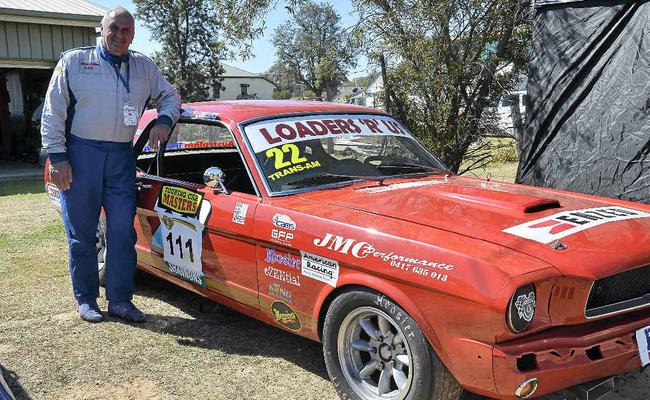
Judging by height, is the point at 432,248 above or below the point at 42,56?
below

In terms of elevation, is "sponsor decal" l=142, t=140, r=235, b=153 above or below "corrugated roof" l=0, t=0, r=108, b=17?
below

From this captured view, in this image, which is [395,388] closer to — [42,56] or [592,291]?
[592,291]

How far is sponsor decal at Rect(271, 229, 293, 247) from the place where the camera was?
307cm

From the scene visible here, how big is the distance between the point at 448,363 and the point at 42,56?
41.3 ft

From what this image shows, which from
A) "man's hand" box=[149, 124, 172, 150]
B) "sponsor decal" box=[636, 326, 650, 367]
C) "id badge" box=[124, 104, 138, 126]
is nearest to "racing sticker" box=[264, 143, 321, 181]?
"man's hand" box=[149, 124, 172, 150]

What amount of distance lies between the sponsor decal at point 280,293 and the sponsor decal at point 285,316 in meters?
0.03

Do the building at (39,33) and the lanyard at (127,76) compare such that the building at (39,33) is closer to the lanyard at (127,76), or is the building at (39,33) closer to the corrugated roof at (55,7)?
the corrugated roof at (55,7)

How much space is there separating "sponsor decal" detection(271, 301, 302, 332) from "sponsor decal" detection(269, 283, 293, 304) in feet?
0.11

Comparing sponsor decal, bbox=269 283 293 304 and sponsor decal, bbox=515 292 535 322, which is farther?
sponsor decal, bbox=269 283 293 304

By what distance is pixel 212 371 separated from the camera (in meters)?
3.41

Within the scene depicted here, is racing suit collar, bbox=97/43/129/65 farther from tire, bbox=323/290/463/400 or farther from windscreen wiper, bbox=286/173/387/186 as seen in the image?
tire, bbox=323/290/463/400

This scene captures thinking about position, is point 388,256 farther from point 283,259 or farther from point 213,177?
point 213,177

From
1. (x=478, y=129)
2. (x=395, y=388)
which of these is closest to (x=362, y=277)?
(x=395, y=388)

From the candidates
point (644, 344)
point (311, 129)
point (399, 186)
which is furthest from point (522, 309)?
point (311, 129)
